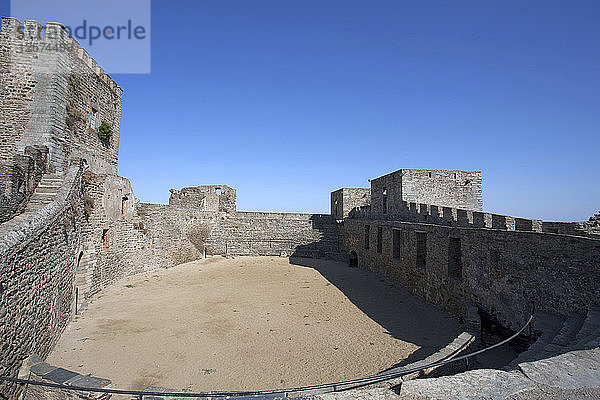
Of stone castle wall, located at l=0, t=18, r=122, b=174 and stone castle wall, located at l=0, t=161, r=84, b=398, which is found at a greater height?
stone castle wall, located at l=0, t=18, r=122, b=174

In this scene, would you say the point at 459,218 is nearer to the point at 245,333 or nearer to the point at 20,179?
the point at 245,333

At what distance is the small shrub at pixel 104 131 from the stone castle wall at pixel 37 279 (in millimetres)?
4142

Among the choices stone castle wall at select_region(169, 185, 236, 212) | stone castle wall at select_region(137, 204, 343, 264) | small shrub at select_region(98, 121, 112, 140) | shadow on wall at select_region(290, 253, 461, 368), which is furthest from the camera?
stone castle wall at select_region(169, 185, 236, 212)

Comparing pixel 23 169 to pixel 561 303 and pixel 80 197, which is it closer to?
pixel 80 197

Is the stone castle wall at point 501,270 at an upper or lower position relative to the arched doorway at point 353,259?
upper

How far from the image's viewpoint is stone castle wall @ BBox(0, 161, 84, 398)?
5.65 metres

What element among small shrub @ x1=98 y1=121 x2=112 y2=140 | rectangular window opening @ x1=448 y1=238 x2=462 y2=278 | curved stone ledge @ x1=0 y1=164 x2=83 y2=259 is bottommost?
rectangular window opening @ x1=448 y1=238 x2=462 y2=278

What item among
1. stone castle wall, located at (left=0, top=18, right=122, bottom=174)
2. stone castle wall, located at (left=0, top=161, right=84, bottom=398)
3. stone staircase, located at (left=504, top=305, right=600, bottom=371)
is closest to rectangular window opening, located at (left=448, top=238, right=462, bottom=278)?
stone staircase, located at (left=504, top=305, right=600, bottom=371)

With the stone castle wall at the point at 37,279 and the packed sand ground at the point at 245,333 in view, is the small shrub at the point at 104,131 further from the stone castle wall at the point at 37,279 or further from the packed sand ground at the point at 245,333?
the packed sand ground at the point at 245,333

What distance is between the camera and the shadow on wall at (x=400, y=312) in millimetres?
8033

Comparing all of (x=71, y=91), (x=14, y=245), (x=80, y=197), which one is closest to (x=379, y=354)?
(x=14, y=245)

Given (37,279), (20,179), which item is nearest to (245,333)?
(37,279)

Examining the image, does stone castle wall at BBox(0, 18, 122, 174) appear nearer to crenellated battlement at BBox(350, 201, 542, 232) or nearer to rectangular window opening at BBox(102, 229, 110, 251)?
rectangular window opening at BBox(102, 229, 110, 251)

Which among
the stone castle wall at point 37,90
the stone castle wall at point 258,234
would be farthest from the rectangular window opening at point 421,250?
the stone castle wall at point 37,90
